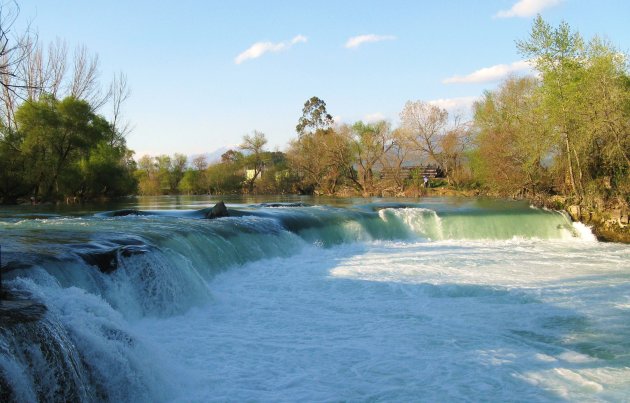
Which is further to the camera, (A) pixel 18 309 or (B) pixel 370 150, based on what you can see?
(B) pixel 370 150

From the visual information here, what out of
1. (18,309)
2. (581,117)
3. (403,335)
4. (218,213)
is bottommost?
(403,335)

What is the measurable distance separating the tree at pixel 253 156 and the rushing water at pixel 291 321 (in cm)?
3985

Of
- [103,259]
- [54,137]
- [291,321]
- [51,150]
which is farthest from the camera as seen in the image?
[51,150]

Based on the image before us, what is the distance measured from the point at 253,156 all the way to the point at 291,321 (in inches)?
1869

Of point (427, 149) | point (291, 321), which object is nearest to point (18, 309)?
point (291, 321)

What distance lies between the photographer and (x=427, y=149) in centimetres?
3784

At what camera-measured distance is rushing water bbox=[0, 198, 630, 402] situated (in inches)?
178

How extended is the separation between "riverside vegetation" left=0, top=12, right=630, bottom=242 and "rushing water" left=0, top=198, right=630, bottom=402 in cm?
360

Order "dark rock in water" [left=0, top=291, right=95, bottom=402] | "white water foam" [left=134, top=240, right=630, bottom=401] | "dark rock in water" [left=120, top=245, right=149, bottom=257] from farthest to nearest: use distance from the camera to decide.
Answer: "dark rock in water" [left=120, top=245, right=149, bottom=257] < "white water foam" [left=134, top=240, right=630, bottom=401] < "dark rock in water" [left=0, top=291, right=95, bottom=402]

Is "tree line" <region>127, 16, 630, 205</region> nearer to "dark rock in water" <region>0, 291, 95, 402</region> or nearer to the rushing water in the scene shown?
the rushing water

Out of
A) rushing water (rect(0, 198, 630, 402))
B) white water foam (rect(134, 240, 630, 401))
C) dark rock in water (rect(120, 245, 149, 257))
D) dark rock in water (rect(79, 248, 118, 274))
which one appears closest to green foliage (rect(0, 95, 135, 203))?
rushing water (rect(0, 198, 630, 402))

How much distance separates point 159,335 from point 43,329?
2.49 m

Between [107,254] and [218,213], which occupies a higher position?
[218,213]

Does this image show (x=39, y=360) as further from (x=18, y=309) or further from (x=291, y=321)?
(x=291, y=321)
